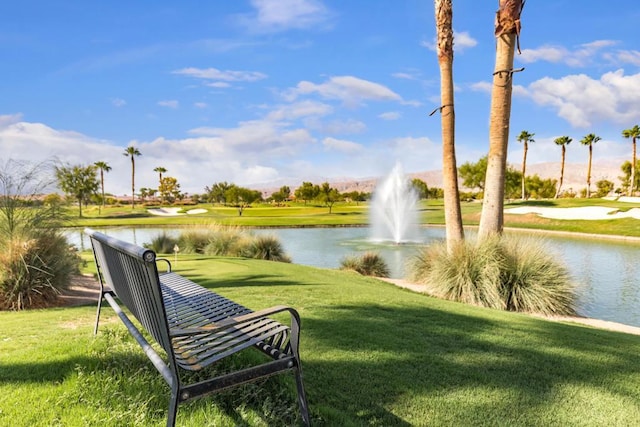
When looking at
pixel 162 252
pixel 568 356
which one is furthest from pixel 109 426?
pixel 162 252

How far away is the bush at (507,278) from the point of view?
7797 millimetres

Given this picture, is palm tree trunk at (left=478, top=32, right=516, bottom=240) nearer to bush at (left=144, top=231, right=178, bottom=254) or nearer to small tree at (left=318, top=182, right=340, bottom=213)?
bush at (left=144, top=231, right=178, bottom=254)

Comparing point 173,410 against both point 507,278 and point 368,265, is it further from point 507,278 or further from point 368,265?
point 368,265

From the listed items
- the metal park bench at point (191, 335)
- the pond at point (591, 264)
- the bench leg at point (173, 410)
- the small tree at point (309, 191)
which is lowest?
the pond at point (591, 264)

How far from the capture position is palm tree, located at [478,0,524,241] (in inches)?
365

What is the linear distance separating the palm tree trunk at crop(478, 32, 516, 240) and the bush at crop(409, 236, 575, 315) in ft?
3.06

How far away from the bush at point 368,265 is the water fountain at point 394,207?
12647 millimetres

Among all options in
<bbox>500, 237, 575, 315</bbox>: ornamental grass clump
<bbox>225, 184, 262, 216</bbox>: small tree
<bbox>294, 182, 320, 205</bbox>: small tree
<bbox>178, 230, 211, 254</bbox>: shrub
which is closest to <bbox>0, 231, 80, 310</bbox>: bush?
<bbox>500, 237, 575, 315</bbox>: ornamental grass clump

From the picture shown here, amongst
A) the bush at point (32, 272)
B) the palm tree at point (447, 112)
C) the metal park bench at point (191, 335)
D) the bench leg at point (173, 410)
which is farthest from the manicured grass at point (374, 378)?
the palm tree at point (447, 112)

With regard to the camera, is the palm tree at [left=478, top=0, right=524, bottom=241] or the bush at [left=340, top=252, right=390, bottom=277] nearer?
the palm tree at [left=478, top=0, right=524, bottom=241]

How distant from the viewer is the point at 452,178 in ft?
33.6

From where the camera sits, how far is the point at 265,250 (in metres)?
14.6

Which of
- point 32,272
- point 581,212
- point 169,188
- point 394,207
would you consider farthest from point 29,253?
point 169,188

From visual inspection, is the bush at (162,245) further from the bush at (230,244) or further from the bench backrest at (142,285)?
the bench backrest at (142,285)
